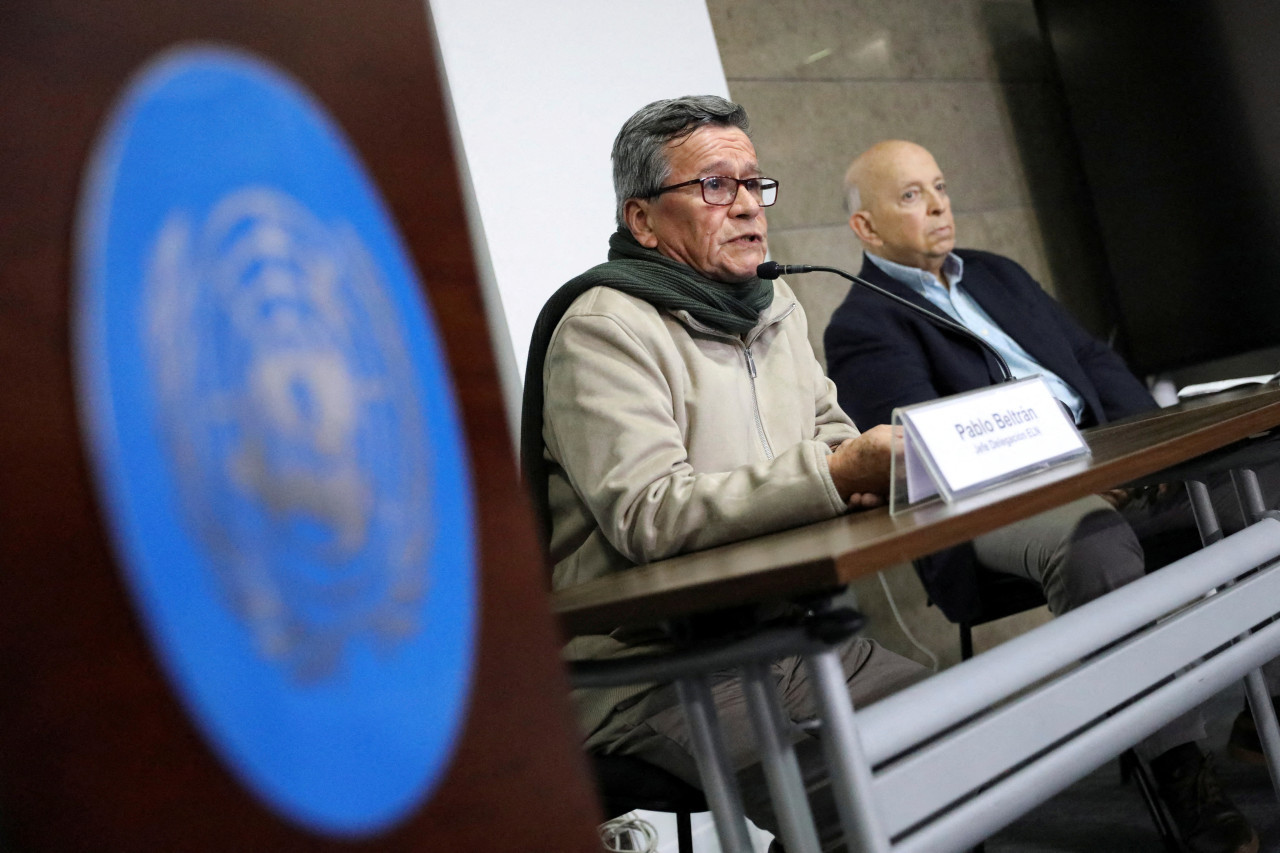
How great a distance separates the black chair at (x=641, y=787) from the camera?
49.4 inches

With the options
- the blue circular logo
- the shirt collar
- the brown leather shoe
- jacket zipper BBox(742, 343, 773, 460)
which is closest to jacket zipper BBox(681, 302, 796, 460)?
jacket zipper BBox(742, 343, 773, 460)

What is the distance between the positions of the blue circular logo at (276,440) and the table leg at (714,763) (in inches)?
24.1

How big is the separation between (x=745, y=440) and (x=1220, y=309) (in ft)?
7.95

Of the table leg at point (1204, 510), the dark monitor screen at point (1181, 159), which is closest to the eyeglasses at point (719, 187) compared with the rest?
the table leg at point (1204, 510)

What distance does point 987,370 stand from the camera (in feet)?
7.76

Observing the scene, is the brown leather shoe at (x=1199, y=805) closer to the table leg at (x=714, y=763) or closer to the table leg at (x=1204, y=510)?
the table leg at (x=1204, y=510)

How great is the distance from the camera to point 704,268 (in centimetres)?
169

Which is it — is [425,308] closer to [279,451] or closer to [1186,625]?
[279,451]

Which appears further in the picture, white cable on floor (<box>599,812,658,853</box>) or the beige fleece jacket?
white cable on floor (<box>599,812,658,853</box>)

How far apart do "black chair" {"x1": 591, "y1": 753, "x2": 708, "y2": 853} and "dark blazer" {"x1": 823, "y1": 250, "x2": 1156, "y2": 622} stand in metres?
0.89

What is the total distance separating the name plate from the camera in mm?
1066

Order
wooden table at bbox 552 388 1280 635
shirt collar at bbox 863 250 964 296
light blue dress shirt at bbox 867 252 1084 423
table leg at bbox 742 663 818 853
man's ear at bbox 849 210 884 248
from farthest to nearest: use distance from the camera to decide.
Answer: man's ear at bbox 849 210 884 248
shirt collar at bbox 863 250 964 296
light blue dress shirt at bbox 867 252 1084 423
table leg at bbox 742 663 818 853
wooden table at bbox 552 388 1280 635

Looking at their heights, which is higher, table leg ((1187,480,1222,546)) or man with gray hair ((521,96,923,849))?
man with gray hair ((521,96,923,849))

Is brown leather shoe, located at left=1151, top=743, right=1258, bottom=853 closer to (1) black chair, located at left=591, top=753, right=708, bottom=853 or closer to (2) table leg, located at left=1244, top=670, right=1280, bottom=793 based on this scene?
(2) table leg, located at left=1244, top=670, right=1280, bottom=793
